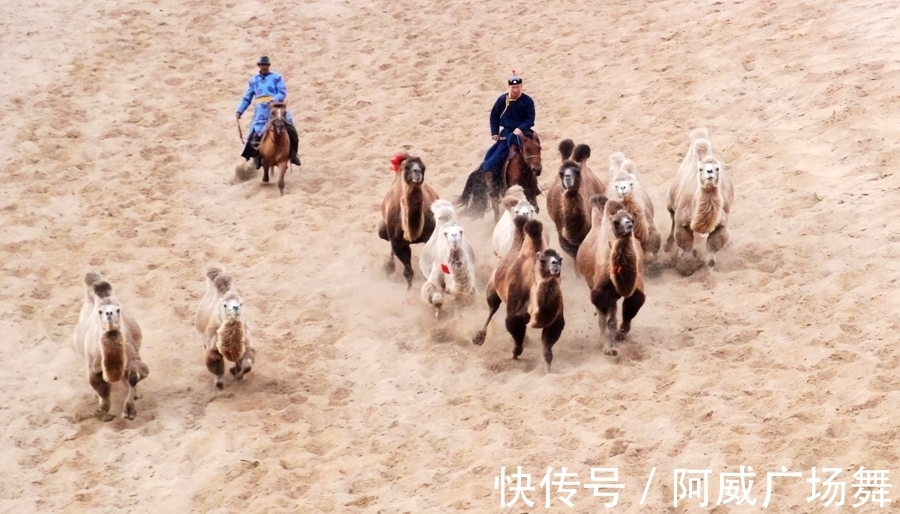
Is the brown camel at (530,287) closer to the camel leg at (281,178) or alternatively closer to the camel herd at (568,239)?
the camel herd at (568,239)

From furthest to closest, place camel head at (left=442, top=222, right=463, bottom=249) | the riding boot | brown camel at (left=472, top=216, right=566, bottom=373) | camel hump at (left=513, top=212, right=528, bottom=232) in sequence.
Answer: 1. the riding boot
2. camel head at (left=442, top=222, right=463, bottom=249)
3. camel hump at (left=513, top=212, right=528, bottom=232)
4. brown camel at (left=472, top=216, right=566, bottom=373)

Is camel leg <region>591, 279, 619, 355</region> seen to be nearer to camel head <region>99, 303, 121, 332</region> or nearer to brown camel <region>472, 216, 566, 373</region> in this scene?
brown camel <region>472, 216, 566, 373</region>

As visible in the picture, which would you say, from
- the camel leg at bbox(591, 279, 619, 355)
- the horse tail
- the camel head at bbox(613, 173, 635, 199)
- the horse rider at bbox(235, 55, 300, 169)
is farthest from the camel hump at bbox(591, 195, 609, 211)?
the horse rider at bbox(235, 55, 300, 169)

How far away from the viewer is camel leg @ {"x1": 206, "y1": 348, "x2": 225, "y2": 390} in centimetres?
911

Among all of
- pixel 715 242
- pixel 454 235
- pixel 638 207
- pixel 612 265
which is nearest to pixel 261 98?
pixel 454 235

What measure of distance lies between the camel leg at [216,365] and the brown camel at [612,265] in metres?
3.12

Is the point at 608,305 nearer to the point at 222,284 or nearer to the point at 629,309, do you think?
the point at 629,309

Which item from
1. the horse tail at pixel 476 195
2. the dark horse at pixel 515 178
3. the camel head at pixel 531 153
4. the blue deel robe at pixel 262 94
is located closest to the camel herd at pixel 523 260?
the dark horse at pixel 515 178

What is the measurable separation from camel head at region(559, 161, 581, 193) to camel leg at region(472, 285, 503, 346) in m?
1.33

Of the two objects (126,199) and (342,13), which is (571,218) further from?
(342,13)

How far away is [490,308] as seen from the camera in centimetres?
970

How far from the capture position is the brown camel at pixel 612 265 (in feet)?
29.5

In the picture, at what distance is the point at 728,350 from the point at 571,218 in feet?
6.90

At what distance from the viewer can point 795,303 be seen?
9.69 metres
